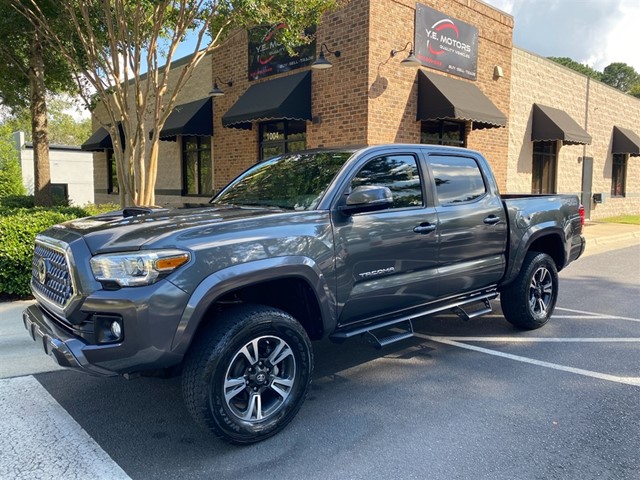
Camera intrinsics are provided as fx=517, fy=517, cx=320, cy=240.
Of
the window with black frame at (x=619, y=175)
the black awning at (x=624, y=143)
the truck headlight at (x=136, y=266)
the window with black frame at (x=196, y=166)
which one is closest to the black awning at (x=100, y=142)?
the window with black frame at (x=196, y=166)

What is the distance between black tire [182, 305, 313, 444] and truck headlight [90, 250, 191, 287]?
0.49 metres

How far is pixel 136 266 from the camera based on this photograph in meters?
2.90

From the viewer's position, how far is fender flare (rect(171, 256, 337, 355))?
116 inches

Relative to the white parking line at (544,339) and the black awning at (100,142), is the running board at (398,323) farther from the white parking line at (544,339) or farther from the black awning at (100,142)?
the black awning at (100,142)

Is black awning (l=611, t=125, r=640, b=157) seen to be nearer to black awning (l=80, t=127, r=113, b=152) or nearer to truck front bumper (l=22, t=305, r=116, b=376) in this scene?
black awning (l=80, t=127, r=113, b=152)

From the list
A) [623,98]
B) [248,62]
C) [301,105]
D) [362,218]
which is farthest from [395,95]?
[623,98]

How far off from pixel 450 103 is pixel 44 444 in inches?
383

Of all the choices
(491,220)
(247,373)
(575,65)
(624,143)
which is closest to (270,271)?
(247,373)

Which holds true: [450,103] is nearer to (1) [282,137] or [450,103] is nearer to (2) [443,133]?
(2) [443,133]

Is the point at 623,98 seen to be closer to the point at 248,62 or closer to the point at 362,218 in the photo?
the point at 248,62

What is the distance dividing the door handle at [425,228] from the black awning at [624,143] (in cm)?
1904

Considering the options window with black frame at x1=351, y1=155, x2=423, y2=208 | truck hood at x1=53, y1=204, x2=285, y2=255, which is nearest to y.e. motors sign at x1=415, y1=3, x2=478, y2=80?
window with black frame at x1=351, y1=155, x2=423, y2=208

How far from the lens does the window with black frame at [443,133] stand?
39.8 ft

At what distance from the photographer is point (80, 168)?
32656 millimetres
